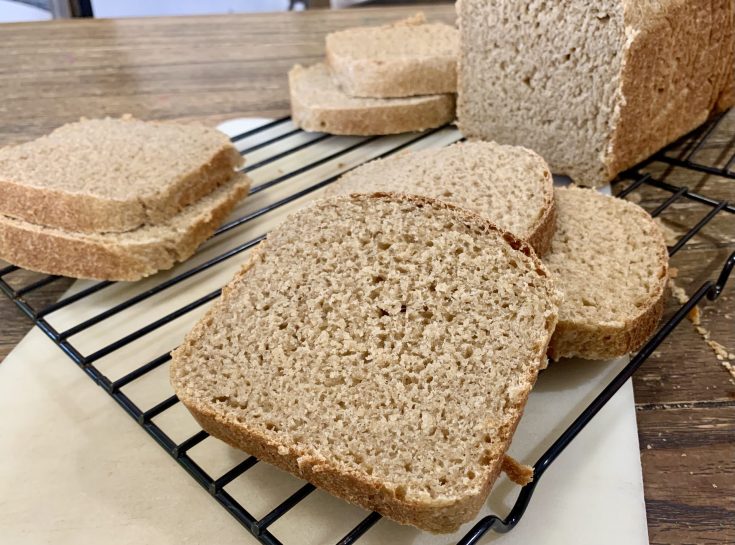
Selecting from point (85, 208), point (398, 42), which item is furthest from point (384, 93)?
point (85, 208)

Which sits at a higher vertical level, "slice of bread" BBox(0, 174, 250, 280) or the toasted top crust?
the toasted top crust

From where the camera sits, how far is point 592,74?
2.24 meters

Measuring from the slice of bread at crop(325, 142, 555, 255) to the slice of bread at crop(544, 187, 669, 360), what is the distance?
0.33ft

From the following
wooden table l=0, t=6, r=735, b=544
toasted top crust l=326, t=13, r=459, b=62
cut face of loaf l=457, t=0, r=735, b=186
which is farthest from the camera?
toasted top crust l=326, t=13, r=459, b=62

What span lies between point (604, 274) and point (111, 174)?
59.3 inches

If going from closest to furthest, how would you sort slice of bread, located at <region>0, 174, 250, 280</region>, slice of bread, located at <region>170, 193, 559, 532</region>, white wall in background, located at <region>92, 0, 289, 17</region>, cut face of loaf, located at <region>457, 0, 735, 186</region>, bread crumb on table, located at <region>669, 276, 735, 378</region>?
slice of bread, located at <region>170, 193, 559, 532</region> → bread crumb on table, located at <region>669, 276, 735, 378</region> → slice of bread, located at <region>0, 174, 250, 280</region> → cut face of loaf, located at <region>457, 0, 735, 186</region> → white wall in background, located at <region>92, 0, 289, 17</region>

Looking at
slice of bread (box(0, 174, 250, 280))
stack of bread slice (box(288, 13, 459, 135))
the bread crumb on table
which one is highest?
stack of bread slice (box(288, 13, 459, 135))

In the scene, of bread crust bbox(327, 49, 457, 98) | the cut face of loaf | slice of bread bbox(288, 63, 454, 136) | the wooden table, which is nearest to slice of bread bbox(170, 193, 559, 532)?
the wooden table

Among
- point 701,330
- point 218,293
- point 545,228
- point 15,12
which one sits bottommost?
point 701,330

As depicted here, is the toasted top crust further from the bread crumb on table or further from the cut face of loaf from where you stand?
the bread crumb on table

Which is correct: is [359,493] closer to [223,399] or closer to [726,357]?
[223,399]

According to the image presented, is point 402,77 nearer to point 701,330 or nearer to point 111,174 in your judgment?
point 111,174

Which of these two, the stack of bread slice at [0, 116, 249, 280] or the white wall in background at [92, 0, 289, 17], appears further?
the white wall in background at [92, 0, 289, 17]

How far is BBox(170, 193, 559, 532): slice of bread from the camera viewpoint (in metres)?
1.25
